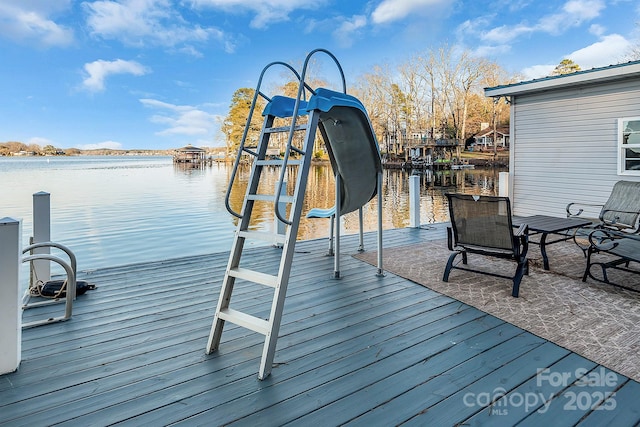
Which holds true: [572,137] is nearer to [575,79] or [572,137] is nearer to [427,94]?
[575,79]

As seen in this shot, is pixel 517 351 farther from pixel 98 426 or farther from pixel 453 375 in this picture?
pixel 98 426

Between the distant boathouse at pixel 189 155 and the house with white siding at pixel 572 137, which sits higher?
the distant boathouse at pixel 189 155

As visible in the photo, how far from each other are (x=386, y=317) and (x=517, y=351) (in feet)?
2.91

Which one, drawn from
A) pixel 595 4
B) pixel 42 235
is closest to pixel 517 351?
pixel 42 235

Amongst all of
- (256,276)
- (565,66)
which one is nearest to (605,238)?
(256,276)

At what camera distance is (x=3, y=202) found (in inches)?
549

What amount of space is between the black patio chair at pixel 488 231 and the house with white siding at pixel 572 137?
16.0 ft

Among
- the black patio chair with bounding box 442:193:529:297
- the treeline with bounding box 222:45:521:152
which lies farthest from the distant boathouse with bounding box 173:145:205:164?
the black patio chair with bounding box 442:193:529:297

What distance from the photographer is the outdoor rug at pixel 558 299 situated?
2305 millimetres

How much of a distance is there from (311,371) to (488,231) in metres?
2.32

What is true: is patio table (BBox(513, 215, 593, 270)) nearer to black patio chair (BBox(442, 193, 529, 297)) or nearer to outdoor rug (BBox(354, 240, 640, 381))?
outdoor rug (BBox(354, 240, 640, 381))

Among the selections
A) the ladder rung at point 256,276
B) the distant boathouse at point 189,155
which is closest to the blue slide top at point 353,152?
the ladder rung at point 256,276

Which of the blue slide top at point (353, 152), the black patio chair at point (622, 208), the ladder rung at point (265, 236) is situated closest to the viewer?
the ladder rung at point (265, 236)

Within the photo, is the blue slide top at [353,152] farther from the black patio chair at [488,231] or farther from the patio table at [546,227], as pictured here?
the patio table at [546,227]
